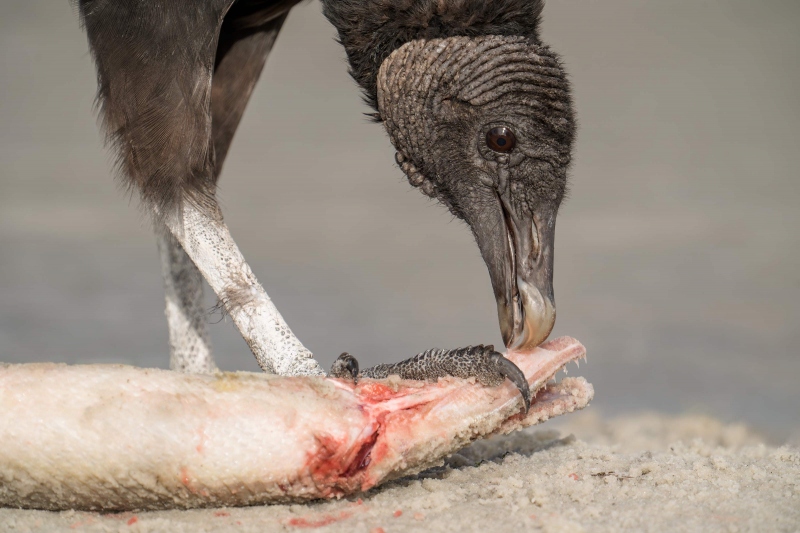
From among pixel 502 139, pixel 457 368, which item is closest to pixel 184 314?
pixel 502 139

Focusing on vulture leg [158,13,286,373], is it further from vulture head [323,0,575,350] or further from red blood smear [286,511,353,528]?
red blood smear [286,511,353,528]

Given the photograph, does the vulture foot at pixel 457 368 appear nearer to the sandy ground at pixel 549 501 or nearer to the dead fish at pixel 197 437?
the dead fish at pixel 197 437

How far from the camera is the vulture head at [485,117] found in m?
2.89

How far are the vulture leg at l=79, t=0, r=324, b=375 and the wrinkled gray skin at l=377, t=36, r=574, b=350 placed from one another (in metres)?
0.73

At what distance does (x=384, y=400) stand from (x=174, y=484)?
597 mm

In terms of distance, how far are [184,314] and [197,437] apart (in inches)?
84.1

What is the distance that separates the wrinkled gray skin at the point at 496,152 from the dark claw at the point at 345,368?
0.50 m

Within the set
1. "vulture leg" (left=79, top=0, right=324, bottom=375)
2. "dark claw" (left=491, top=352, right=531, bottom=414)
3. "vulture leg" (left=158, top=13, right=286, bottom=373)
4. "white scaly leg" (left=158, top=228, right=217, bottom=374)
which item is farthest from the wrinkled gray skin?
"white scaly leg" (left=158, top=228, right=217, bottom=374)

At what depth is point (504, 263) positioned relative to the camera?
2.90m

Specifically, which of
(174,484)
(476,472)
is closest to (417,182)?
(476,472)

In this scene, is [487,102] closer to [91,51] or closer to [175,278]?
[91,51]

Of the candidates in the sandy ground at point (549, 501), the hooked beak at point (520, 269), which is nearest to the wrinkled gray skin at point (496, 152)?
the hooked beak at point (520, 269)

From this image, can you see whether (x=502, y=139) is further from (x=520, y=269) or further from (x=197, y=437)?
(x=197, y=437)

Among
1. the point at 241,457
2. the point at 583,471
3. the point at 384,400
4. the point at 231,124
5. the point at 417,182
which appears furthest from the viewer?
the point at 231,124
